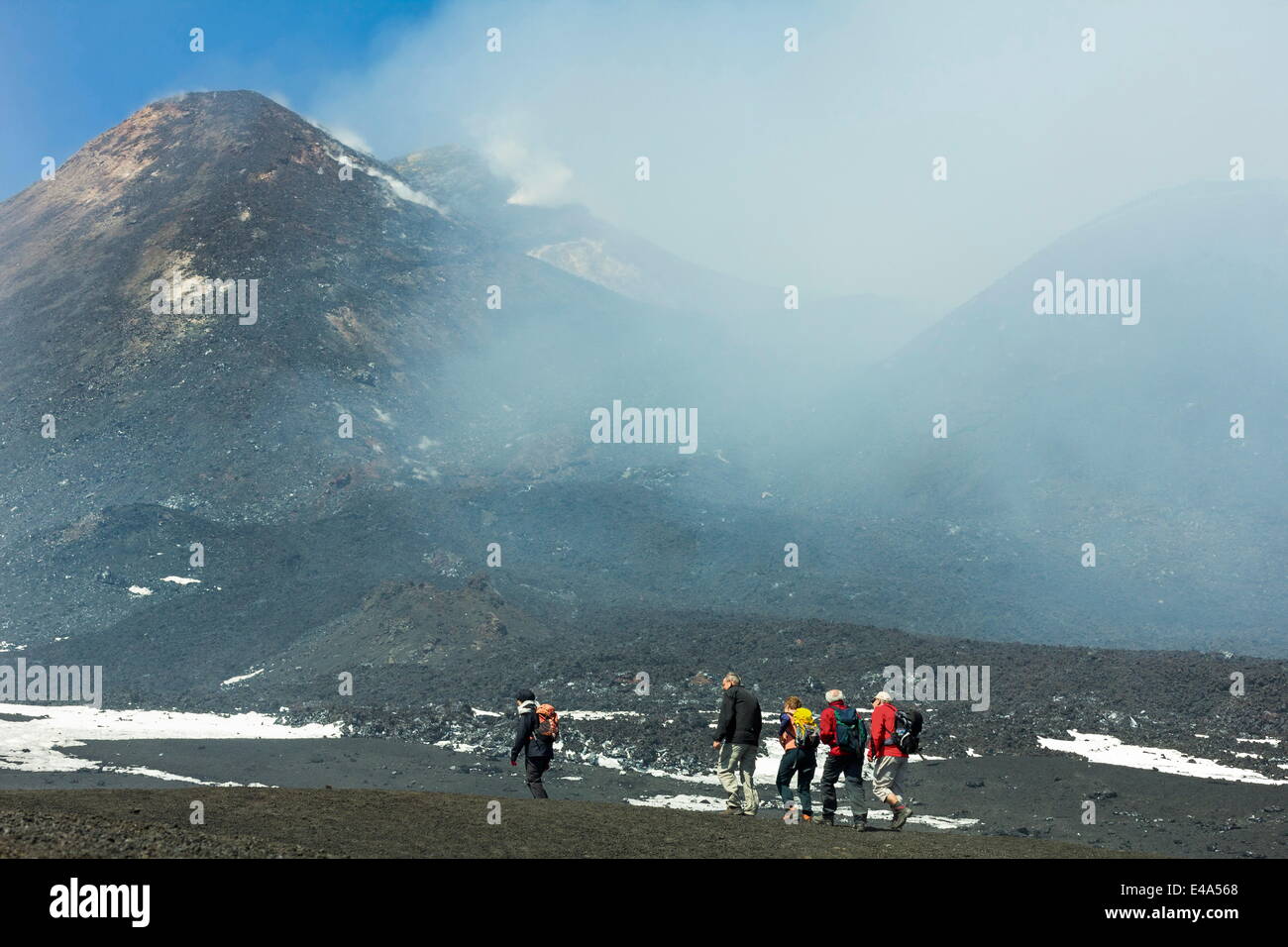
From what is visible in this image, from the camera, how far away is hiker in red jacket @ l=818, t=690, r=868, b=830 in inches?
511

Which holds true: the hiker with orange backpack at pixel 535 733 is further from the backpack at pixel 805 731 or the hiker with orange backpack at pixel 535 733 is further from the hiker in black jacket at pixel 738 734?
the backpack at pixel 805 731

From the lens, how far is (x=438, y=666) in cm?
3794

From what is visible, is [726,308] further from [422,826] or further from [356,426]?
[422,826]

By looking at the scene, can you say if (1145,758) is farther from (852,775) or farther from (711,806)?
(852,775)

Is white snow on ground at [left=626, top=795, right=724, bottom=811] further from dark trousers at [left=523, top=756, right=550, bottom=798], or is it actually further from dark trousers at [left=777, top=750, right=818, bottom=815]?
dark trousers at [left=777, top=750, right=818, bottom=815]

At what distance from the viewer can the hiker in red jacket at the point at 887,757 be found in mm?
13000

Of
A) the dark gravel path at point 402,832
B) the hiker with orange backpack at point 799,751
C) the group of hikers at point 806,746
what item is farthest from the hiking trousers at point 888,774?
the hiker with orange backpack at point 799,751

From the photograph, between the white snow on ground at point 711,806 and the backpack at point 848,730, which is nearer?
the backpack at point 848,730

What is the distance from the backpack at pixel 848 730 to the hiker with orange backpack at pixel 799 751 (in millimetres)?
376

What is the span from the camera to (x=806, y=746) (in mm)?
13492

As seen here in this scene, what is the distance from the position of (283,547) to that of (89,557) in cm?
886

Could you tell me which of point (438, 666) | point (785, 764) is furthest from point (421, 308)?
point (785, 764)

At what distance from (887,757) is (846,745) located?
503mm

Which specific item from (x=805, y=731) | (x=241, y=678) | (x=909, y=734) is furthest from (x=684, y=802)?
(x=241, y=678)
